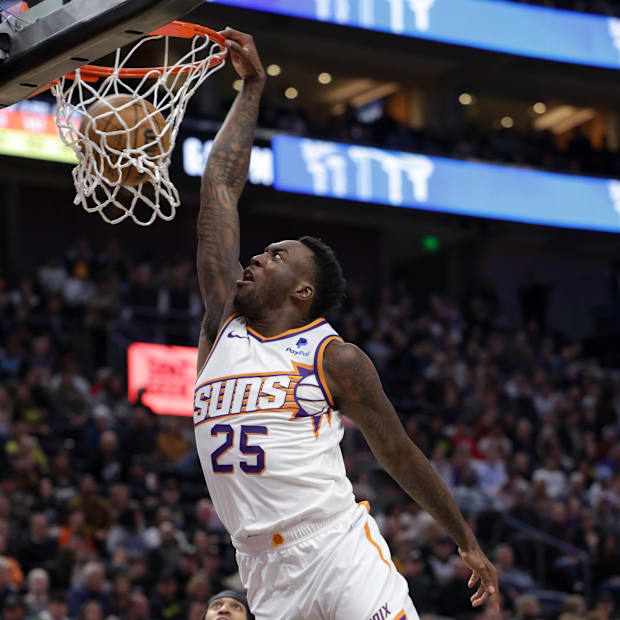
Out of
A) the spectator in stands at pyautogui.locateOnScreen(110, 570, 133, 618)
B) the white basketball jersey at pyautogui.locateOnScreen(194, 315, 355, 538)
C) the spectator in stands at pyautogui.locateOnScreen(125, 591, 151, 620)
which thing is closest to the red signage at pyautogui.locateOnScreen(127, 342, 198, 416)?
the spectator in stands at pyautogui.locateOnScreen(110, 570, 133, 618)

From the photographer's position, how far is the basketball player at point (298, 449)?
11.7 feet

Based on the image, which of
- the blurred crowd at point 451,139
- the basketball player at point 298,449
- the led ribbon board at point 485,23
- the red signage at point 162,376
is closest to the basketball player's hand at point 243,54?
the basketball player at point 298,449

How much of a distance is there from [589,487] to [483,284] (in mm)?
7077

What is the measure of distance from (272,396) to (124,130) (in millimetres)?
1451

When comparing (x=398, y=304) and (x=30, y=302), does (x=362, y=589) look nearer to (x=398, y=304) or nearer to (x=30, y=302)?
(x=30, y=302)

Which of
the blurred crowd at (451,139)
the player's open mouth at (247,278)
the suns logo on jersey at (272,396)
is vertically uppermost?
the blurred crowd at (451,139)

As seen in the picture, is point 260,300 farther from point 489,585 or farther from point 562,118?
point 562,118

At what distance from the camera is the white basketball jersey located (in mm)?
3594

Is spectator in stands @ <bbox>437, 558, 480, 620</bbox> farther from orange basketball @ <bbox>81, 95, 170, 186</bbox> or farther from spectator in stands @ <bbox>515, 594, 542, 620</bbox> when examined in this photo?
orange basketball @ <bbox>81, 95, 170, 186</bbox>

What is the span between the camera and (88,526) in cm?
1025

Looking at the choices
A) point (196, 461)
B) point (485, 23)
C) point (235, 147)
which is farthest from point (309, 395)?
point (485, 23)

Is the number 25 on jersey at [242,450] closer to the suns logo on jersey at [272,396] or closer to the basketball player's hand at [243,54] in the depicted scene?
the suns logo on jersey at [272,396]

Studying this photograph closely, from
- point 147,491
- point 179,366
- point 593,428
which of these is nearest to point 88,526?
point 147,491

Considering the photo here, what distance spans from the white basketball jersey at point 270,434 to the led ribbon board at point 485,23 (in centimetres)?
1398
